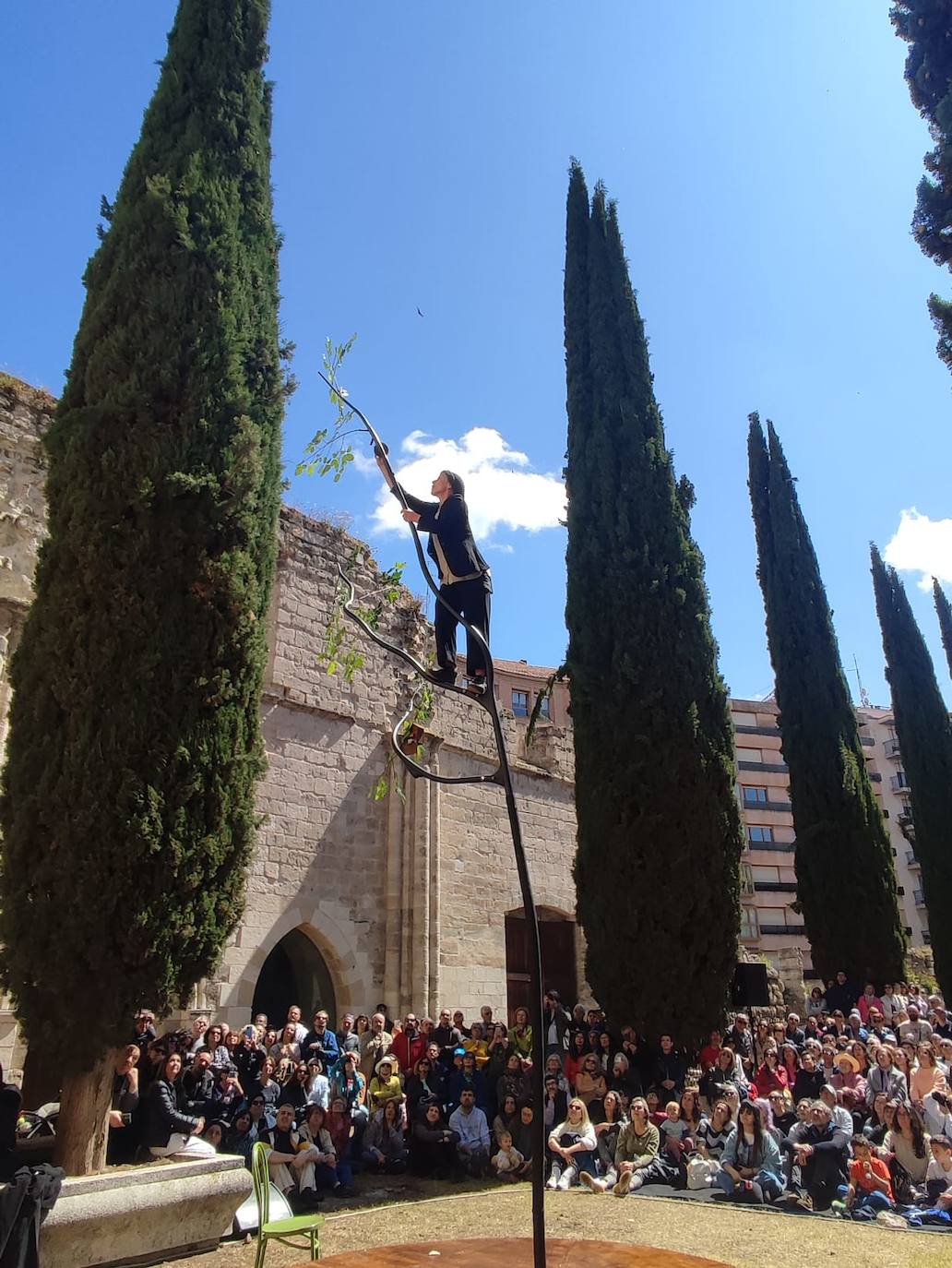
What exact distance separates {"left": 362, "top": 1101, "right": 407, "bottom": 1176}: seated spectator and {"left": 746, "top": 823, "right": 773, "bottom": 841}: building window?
132ft

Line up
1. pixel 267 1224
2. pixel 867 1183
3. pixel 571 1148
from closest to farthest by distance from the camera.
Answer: pixel 267 1224 < pixel 867 1183 < pixel 571 1148

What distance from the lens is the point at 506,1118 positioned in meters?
7.72

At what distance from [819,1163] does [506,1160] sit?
252 cm

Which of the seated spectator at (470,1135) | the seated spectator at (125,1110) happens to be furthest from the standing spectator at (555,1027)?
the seated spectator at (125,1110)

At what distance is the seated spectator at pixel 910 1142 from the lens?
632cm

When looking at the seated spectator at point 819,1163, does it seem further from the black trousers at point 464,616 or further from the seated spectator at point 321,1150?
the black trousers at point 464,616

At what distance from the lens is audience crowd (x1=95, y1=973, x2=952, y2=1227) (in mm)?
6238

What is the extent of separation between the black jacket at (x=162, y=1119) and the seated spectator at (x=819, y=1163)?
432 centimetres

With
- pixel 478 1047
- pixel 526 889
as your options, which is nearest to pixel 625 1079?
pixel 478 1047

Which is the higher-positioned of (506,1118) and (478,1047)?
(478,1047)

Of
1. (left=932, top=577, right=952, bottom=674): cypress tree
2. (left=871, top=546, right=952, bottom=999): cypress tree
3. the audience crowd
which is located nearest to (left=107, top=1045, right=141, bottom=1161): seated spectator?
the audience crowd

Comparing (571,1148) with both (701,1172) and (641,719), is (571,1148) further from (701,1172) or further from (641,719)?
(641,719)

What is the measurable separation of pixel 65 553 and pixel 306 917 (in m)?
6.08

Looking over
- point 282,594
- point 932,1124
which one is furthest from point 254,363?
point 932,1124
